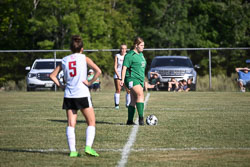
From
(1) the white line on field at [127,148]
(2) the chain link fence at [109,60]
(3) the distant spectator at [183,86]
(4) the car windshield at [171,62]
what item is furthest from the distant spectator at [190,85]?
(1) the white line on field at [127,148]

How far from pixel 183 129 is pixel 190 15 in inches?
1429

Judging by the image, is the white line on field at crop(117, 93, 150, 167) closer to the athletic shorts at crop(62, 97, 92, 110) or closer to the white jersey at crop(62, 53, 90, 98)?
the athletic shorts at crop(62, 97, 92, 110)

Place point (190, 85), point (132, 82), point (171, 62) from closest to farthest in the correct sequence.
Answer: point (132, 82)
point (190, 85)
point (171, 62)

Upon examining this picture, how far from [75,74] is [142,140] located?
2134 millimetres

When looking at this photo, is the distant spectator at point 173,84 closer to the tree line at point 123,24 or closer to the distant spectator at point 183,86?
the distant spectator at point 183,86

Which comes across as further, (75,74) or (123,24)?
(123,24)

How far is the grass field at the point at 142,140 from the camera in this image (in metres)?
7.10

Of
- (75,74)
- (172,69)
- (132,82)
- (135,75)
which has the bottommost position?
(172,69)

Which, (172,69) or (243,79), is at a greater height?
(172,69)

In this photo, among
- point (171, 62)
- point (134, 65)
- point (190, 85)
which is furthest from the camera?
point (171, 62)

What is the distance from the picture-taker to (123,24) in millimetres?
41594

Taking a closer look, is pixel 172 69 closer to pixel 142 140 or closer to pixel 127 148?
pixel 142 140

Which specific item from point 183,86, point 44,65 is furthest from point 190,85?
point 44,65

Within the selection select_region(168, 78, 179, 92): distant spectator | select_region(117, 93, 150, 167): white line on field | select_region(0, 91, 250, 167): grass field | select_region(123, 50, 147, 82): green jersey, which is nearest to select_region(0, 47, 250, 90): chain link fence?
select_region(168, 78, 179, 92): distant spectator
